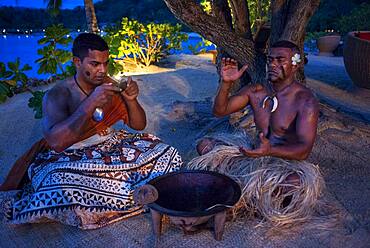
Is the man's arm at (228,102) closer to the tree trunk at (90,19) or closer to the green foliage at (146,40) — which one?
the tree trunk at (90,19)

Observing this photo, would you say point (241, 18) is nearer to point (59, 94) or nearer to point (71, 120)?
point (59, 94)

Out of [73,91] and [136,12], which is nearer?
[73,91]

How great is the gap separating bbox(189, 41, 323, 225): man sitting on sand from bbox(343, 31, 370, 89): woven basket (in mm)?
3562

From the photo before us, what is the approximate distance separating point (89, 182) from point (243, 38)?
220cm

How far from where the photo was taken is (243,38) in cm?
373

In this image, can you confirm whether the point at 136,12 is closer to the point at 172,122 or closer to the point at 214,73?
the point at 214,73

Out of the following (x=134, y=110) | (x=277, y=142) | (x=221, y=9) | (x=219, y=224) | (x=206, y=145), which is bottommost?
(x=219, y=224)

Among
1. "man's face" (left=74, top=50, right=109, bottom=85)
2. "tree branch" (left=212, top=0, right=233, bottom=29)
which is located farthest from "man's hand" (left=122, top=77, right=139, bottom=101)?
"tree branch" (left=212, top=0, right=233, bottom=29)

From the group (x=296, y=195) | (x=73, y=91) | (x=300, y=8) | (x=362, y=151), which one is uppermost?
(x=300, y=8)

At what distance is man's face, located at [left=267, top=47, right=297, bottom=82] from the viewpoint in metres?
2.41

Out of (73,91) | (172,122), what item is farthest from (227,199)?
(172,122)

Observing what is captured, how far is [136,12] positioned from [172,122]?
1307 centimetres

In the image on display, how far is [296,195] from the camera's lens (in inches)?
91.6

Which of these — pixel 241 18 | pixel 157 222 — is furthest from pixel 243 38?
pixel 157 222
